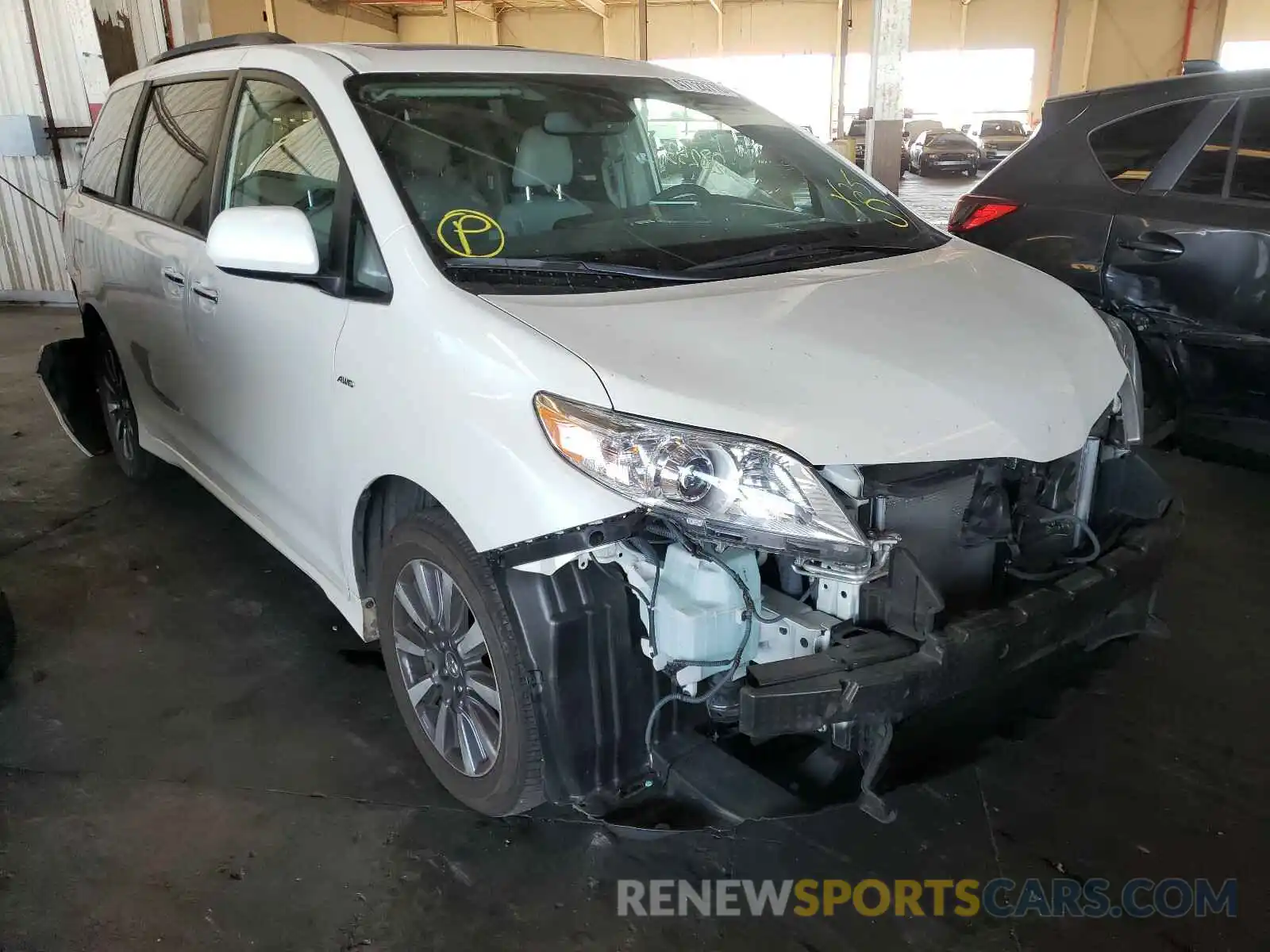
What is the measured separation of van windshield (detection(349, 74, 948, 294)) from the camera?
2070 millimetres

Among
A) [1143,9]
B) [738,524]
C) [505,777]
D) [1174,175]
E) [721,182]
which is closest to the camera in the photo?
[738,524]

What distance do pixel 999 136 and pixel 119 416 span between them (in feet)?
69.1

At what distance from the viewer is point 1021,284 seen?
2.29 metres

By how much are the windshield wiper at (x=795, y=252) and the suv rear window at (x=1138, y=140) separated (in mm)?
1957

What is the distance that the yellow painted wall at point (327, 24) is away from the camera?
66.3 ft

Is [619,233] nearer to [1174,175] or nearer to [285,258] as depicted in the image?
[285,258]

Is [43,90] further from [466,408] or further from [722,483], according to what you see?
[722,483]

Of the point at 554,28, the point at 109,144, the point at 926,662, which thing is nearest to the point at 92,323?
the point at 109,144

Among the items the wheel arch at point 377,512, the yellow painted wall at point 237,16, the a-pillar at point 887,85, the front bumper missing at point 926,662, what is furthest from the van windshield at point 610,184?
the yellow painted wall at point 237,16

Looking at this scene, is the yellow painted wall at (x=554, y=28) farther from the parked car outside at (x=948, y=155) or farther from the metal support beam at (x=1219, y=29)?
the metal support beam at (x=1219, y=29)

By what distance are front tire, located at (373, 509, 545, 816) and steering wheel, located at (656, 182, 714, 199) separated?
1108 mm

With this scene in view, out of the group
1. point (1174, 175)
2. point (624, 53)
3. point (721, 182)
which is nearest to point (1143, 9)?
point (624, 53)

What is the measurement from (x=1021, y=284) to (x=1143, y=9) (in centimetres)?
2568

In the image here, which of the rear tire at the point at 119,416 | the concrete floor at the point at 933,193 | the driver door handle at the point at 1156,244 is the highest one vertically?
the driver door handle at the point at 1156,244
